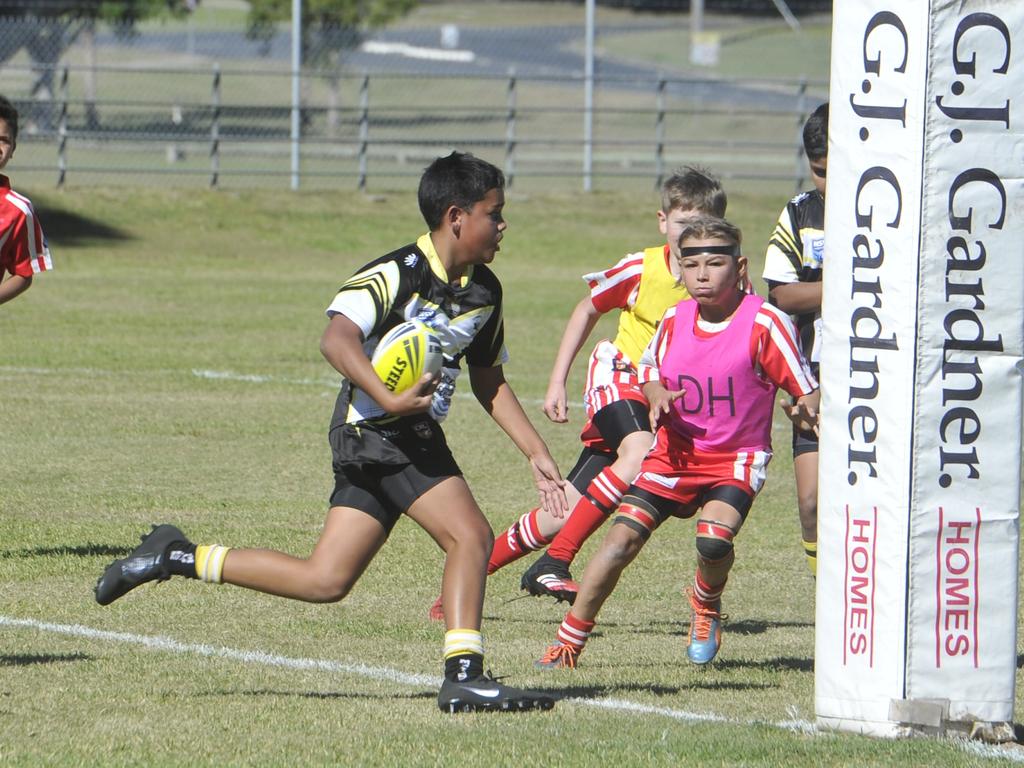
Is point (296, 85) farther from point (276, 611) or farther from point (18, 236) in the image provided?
point (276, 611)

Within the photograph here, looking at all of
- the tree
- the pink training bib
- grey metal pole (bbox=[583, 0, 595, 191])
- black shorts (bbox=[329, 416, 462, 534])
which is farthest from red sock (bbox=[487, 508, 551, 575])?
grey metal pole (bbox=[583, 0, 595, 191])

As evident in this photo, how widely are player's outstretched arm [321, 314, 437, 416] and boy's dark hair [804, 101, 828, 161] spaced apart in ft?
8.33

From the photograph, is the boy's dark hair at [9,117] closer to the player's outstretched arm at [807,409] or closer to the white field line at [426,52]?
the player's outstretched arm at [807,409]

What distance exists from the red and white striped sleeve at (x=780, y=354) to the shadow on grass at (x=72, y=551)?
11.3 ft

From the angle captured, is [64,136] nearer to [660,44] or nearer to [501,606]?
[501,606]

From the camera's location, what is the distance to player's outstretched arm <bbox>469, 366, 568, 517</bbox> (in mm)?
5863

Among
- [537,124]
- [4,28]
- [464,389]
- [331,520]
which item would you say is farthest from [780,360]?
[537,124]

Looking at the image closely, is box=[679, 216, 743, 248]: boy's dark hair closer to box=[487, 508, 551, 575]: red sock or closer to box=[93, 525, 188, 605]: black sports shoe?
box=[487, 508, 551, 575]: red sock

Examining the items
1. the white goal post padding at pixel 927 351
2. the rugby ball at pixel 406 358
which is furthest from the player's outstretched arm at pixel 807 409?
the rugby ball at pixel 406 358

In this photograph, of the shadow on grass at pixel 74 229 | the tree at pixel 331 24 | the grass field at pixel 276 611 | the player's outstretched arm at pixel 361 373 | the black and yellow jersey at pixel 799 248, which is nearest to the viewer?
the grass field at pixel 276 611

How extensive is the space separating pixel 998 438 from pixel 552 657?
2.04m

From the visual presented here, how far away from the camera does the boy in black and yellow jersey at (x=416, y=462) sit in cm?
553

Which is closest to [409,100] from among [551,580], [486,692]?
[551,580]

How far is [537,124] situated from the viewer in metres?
47.2
